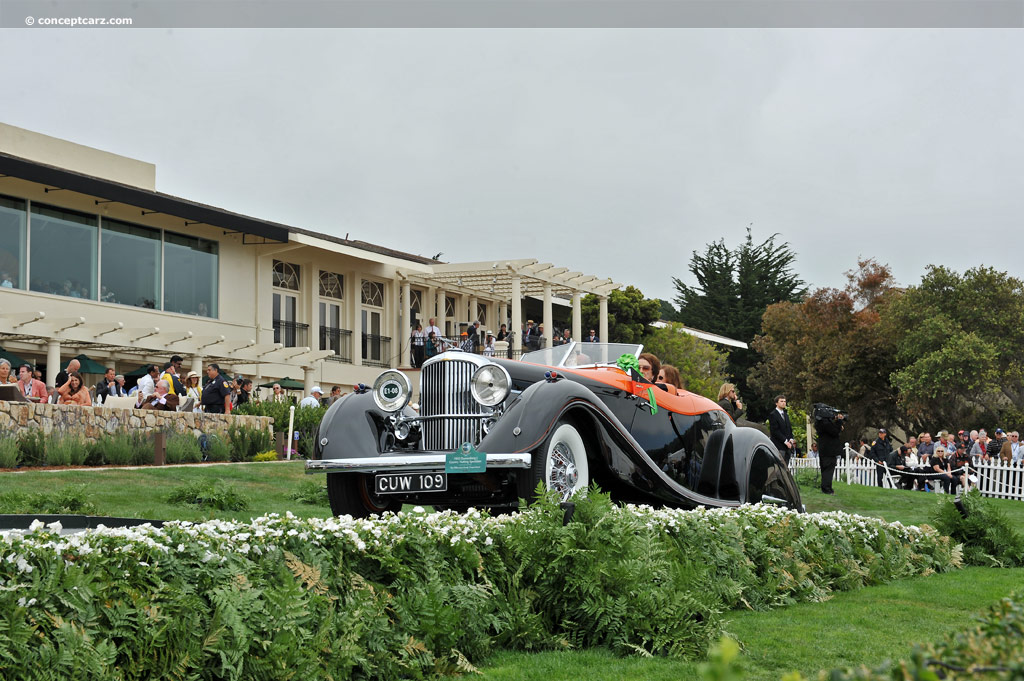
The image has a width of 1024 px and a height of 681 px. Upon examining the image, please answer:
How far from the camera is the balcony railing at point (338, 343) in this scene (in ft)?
112

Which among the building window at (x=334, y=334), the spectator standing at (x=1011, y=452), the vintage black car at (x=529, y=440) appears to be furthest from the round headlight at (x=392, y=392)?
the building window at (x=334, y=334)

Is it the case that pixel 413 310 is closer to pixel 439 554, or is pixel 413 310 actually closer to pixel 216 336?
pixel 216 336

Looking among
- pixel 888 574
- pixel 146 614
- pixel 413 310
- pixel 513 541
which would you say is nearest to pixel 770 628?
pixel 513 541

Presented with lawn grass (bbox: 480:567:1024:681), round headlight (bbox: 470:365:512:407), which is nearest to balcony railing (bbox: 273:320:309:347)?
round headlight (bbox: 470:365:512:407)

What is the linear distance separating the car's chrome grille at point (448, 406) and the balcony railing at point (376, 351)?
26737 mm

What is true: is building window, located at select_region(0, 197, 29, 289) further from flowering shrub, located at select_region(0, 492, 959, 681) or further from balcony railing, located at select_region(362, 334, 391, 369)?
flowering shrub, located at select_region(0, 492, 959, 681)

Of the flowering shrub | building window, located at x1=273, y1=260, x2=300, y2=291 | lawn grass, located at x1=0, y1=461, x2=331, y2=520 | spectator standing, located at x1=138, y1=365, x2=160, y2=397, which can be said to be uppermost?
building window, located at x1=273, y1=260, x2=300, y2=291

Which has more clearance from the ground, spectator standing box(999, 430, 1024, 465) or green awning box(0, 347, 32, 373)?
green awning box(0, 347, 32, 373)

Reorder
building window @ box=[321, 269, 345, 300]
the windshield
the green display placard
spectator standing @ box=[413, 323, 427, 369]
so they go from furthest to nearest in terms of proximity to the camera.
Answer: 1. building window @ box=[321, 269, 345, 300]
2. spectator standing @ box=[413, 323, 427, 369]
3. the windshield
4. the green display placard

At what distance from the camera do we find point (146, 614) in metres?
3.96

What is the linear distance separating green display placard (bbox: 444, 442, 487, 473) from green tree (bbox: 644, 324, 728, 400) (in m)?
35.6

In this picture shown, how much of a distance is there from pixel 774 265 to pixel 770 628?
5281 centimetres

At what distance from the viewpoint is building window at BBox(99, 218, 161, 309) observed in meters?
26.9

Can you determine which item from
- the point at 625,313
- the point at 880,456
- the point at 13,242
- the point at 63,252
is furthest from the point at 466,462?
the point at 625,313
